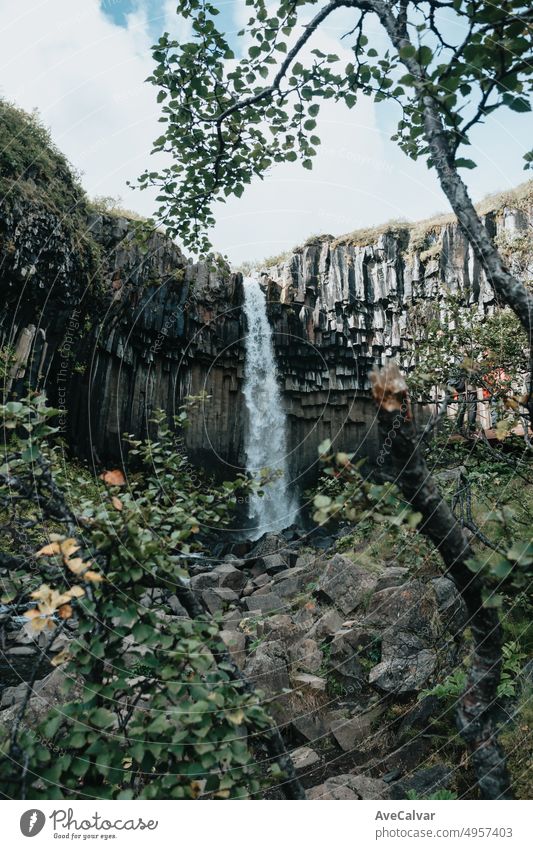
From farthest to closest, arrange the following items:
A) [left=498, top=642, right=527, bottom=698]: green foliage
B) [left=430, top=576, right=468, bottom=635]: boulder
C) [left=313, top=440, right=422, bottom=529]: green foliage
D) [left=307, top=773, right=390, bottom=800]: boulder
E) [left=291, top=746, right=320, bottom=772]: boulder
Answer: [left=430, top=576, right=468, bottom=635]: boulder < [left=291, top=746, right=320, bottom=772]: boulder < [left=498, top=642, right=527, bottom=698]: green foliage < [left=307, top=773, right=390, bottom=800]: boulder < [left=313, top=440, right=422, bottom=529]: green foliage

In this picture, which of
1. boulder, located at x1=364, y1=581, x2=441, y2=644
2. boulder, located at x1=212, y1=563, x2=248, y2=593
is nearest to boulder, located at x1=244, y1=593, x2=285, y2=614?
boulder, located at x1=212, y1=563, x2=248, y2=593

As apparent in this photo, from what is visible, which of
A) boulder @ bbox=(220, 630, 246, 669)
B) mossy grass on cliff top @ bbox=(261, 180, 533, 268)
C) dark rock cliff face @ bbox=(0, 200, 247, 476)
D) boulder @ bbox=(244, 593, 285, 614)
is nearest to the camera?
boulder @ bbox=(220, 630, 246, 669)

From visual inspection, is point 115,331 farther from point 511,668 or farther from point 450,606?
point 511,668

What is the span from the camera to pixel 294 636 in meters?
7.65

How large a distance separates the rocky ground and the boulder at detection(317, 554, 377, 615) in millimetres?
19

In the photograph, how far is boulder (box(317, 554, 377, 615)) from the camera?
780 centimetres

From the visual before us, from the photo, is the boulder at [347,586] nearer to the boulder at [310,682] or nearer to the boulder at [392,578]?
the boulder at [392,578]

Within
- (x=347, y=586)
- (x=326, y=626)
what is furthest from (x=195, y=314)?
(x=326, y=626)

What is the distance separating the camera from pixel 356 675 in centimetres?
629

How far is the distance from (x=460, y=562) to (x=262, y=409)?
2273cm

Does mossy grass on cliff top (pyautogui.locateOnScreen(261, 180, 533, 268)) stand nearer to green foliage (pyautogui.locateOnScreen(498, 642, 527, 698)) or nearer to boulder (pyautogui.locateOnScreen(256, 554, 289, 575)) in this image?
boulder (pyautogui.locateOnScreen(256, 554, 289, 575))

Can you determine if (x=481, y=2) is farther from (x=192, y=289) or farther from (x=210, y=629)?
(x=192, y=289)
